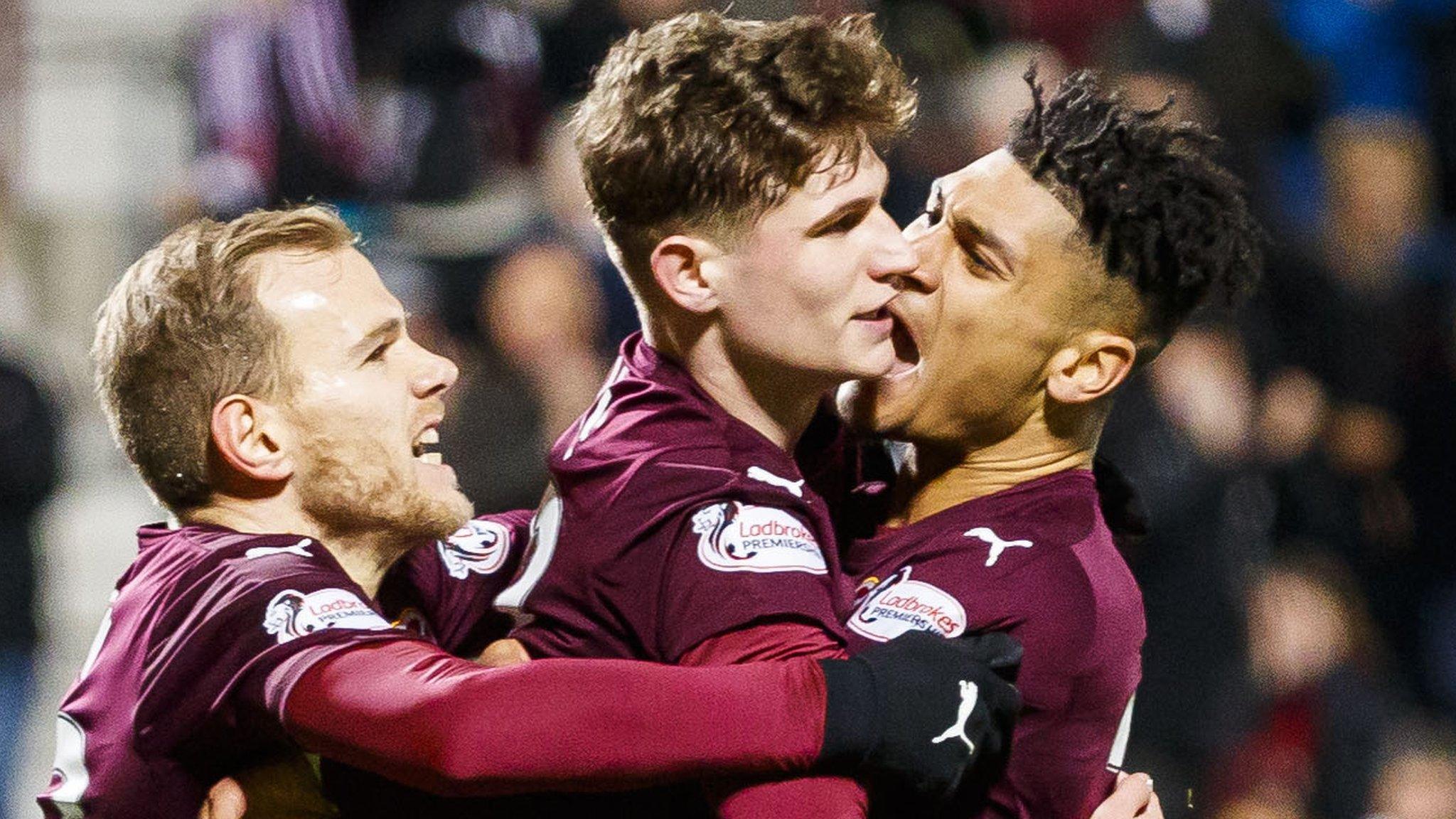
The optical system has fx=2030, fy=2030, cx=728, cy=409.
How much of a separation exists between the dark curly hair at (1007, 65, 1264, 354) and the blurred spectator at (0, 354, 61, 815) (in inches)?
133

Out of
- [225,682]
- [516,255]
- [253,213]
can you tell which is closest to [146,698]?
[225,682]

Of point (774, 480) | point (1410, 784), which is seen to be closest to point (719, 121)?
point (774, 480)

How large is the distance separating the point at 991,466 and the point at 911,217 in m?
2.96

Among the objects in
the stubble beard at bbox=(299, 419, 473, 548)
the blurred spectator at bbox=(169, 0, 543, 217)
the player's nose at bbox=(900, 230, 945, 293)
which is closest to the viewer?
the stubble beard at bbox=(299, 419, 473, 548)

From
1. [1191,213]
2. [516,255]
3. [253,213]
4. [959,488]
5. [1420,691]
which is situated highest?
[253,213]

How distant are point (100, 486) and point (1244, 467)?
3.81 metres

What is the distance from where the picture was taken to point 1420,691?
251 inches

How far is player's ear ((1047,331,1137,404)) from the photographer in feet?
9.34

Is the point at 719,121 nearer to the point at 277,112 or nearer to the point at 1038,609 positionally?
the point at 1038,609

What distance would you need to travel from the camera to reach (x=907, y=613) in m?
2.56

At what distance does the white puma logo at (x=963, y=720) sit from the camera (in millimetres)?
2359

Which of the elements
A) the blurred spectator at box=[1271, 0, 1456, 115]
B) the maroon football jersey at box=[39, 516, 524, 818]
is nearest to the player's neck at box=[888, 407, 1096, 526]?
the maroon football jersey at box=[39, 516, 524, 818]

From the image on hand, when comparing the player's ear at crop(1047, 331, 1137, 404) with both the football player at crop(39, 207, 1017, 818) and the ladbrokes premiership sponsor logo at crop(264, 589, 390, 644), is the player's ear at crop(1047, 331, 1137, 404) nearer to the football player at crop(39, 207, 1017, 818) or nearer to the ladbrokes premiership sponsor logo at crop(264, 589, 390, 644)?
the football player at crop(39, 207, 1017, 818)

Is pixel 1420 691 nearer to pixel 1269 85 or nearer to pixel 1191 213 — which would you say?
pixel 1269 85
